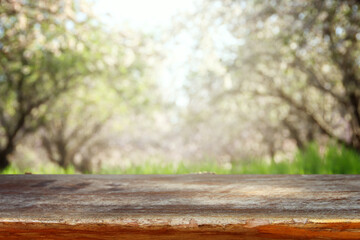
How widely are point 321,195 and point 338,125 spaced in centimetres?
1002

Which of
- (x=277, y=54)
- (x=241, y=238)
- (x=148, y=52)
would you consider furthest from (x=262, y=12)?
(x=241, y=238)

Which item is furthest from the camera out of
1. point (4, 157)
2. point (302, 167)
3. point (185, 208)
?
point (4, 157)

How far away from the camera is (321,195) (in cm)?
123

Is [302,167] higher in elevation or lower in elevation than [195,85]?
lower

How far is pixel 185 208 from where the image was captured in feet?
3.76

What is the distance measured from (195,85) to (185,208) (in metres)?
8.92

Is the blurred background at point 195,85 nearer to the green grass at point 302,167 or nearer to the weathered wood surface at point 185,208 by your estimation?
the green grass at point 302,167

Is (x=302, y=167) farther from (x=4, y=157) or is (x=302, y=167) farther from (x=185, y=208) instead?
(x=4, y=157)

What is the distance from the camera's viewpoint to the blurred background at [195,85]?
5.14 metres

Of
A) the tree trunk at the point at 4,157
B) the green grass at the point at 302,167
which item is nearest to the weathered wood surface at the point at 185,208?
the green grass at the point at 302,167

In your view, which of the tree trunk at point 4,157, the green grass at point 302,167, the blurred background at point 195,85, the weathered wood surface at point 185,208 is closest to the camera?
the weathered wood surface at point 185,208

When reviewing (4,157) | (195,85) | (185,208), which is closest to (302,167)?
(185,208)

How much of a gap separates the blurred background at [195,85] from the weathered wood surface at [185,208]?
6.87ft

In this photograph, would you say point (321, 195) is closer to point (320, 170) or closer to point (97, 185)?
point (97, 185)
